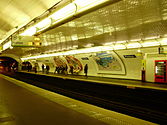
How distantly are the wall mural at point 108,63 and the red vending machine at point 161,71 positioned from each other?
10.5 ft

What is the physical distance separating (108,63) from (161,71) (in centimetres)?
522

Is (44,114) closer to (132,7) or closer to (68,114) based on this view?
(68,114)

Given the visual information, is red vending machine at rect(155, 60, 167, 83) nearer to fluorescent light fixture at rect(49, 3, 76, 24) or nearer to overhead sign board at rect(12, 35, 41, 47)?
fluorescent light fixture at rect(49, 3, 76, 24)

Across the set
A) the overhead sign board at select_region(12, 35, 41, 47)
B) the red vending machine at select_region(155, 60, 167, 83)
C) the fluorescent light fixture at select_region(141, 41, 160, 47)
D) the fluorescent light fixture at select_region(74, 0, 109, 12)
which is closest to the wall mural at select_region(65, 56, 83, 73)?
the red vending machine at select_region(155, 60, 167, 83)

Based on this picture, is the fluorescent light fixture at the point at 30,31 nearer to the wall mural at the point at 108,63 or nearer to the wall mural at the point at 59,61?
the wall mural at the point at 108,63

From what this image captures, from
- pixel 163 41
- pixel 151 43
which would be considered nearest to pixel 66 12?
pixel 163 41

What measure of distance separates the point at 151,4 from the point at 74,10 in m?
3.24

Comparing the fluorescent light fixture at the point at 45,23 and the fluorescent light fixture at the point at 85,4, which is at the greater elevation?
the fluorescent light fixture at the point at 85,4

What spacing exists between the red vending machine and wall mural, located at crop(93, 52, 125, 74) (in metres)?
3.19

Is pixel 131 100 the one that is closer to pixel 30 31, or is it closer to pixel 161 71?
pixel 161 71

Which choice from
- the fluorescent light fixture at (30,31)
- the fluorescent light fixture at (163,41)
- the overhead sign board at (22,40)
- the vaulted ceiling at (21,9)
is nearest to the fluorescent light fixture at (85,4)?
the vaulted ceiling at (21,9)

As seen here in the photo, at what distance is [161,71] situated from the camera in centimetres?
1128

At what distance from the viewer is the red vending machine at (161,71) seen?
1104 cm

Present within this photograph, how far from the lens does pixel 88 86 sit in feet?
44.4
